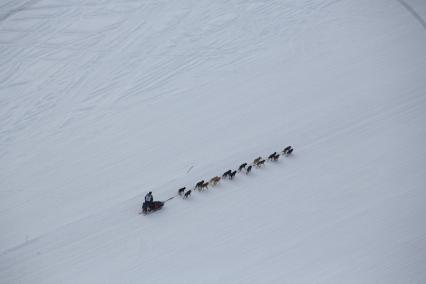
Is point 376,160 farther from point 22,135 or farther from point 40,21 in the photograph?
point 40,21

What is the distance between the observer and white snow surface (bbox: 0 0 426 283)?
1152 cm

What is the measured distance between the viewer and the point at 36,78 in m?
14.8

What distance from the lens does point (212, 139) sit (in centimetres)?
1384

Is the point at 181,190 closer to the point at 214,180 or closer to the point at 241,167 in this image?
the point at 214,180

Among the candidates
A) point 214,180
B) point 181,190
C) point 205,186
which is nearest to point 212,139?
point 214,180

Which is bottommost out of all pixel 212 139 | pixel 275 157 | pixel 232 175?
pixel 232 175

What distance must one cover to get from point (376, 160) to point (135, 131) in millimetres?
6575

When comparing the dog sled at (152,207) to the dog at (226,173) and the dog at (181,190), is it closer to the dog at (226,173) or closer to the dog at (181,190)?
the dog at (181,190)

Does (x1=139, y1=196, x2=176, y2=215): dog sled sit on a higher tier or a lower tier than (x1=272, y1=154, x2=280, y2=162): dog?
lower

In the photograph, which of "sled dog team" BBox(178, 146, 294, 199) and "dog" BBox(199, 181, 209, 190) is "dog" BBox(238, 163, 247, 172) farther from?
"dog" BBox(199, 181, 209, 190)

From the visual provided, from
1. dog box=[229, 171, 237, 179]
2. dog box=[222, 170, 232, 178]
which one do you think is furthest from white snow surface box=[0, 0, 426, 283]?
dog box=[222, 170, 232, 178]

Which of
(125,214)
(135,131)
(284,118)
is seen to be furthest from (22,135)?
(284,118)

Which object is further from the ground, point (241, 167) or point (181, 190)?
point (241, 167)

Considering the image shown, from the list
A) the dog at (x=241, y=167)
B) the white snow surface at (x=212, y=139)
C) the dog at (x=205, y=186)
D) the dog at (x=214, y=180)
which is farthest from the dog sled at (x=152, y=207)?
the dog at (x=241, y=167)
